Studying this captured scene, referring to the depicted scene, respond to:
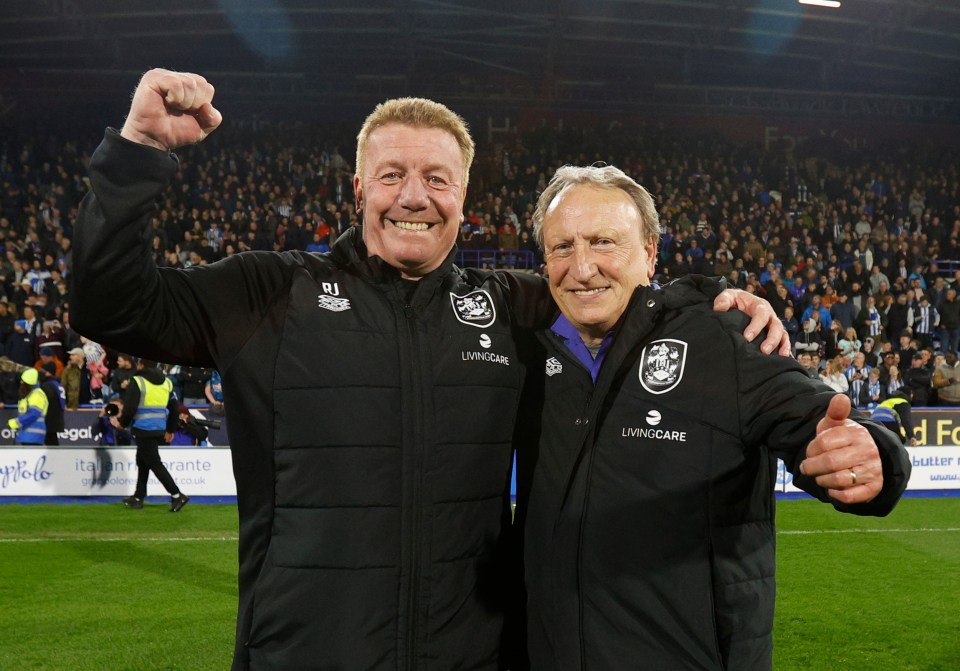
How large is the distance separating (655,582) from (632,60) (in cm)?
2669

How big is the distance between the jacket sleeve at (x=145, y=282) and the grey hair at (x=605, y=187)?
0.84m

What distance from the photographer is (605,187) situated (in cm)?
273

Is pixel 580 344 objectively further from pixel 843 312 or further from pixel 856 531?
pixel 843 312

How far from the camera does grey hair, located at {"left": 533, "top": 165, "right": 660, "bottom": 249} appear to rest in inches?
108

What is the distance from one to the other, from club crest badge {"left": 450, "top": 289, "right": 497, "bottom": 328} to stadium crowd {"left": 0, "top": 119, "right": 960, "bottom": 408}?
10777 mm

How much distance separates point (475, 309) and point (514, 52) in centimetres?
2548

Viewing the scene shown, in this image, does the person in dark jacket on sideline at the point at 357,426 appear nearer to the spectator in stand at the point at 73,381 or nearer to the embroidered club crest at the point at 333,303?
the embroidered club crest at the point at 333,303

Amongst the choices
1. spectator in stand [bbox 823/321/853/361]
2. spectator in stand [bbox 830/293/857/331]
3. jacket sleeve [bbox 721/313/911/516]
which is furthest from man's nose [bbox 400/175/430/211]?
spectator in stand [bbox 830/293/857/331]

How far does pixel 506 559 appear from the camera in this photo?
260 centimetres

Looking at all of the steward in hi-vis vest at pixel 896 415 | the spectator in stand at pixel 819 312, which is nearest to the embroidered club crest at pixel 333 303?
the steward in hi-vis vest at pixel 896 415

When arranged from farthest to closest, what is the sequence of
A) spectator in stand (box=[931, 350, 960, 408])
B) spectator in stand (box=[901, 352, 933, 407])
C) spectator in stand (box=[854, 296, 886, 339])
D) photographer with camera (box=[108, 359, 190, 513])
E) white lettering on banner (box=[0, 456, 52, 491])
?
spectator in stand (box=[854, 296, 886, 339]) → spectator in stand (box=[901, 352, 933, 407]) → spectator in stand (box=[931, 350, 960, 408]) → white lettering on banner (box=[0, 456, 52, 491]) → photographer with camera (box=[108, 359, 190, 513])

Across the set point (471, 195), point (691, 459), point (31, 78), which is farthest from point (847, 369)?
point (31, 78)

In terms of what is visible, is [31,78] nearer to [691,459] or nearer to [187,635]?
[187,635]

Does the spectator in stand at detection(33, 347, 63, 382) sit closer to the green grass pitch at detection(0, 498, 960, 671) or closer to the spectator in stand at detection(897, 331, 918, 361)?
the green grass pitch at detection(0, 498, 960, 671)
